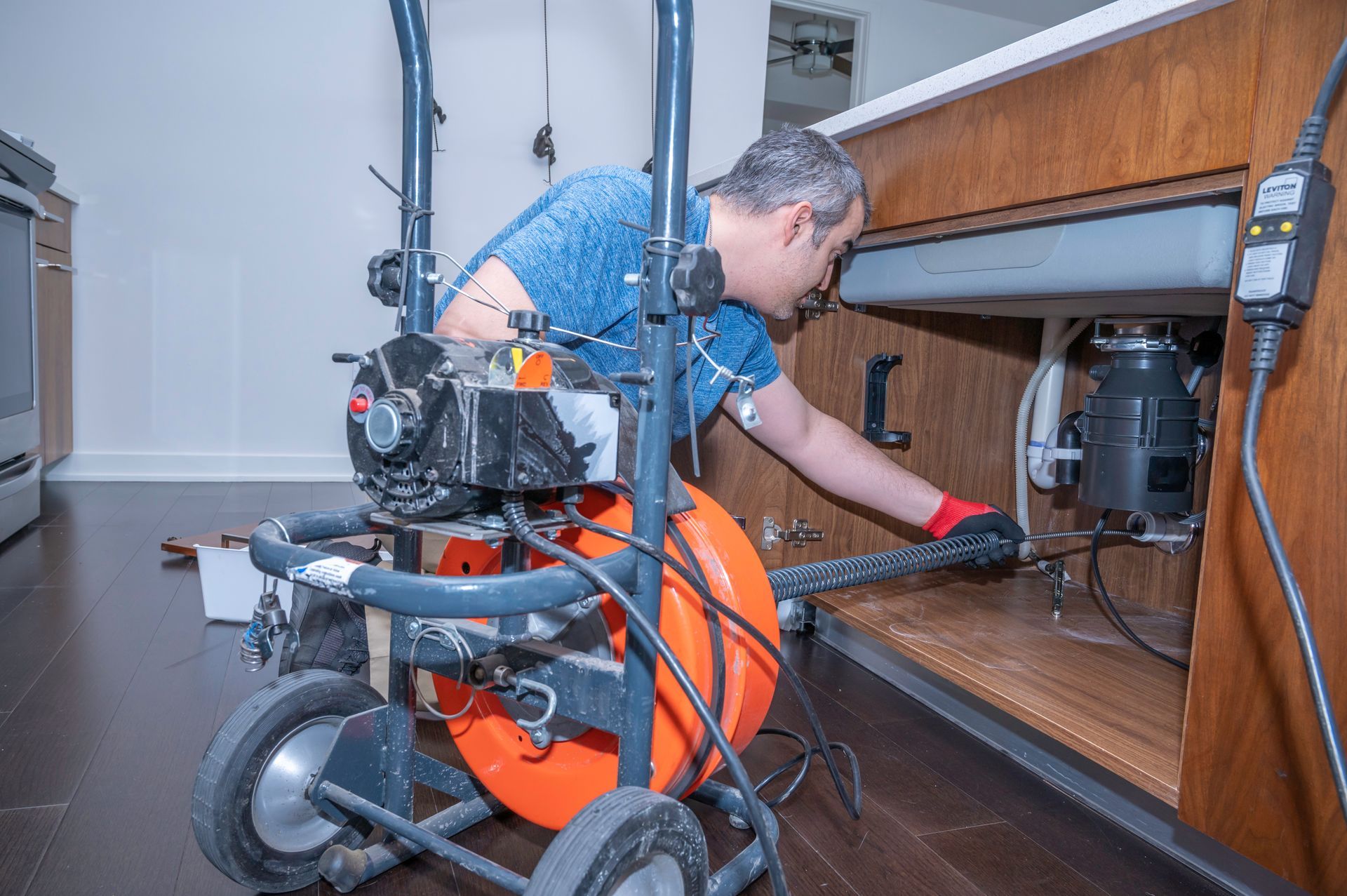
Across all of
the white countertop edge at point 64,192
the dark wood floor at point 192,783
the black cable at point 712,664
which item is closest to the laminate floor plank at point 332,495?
the dark wood floor at point 192,783

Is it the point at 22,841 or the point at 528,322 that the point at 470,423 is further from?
the point at 22,841

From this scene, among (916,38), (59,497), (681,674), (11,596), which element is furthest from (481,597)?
(916,38)

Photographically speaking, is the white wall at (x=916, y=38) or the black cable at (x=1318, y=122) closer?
the black cable at (x=1318, y=122)

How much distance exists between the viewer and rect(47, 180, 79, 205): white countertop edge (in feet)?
8.10

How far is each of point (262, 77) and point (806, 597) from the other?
2.56 metres

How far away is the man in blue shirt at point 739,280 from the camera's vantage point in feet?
2.97

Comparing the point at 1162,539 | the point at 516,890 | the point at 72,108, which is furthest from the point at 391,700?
the point at 72,108

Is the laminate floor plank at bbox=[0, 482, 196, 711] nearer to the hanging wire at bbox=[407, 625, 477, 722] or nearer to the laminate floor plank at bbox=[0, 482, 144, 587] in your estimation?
the laminate floor plank at bbox=[0, 482, 144, 587]

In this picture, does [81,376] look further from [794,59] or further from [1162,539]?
[794,59]

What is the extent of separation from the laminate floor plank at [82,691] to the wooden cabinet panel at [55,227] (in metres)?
1.18

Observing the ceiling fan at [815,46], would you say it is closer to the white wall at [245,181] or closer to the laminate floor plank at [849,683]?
the white wall at [245,181]

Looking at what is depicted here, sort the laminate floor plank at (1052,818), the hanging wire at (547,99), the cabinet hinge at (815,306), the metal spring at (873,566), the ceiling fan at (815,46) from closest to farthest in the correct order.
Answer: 1. the laminate floor plank at (1052,818)
2. the metal spring at (873,566)
3. the cabinet hinge at (815,306)
4. the hanging wire at (547,99)
5. the ceiling fan at (815,46)

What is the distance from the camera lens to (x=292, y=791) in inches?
31.2

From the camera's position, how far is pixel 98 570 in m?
1.76
